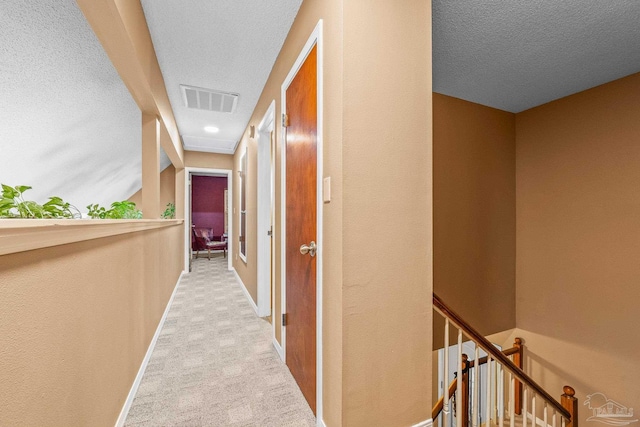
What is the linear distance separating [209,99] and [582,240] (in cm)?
420

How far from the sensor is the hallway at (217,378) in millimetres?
1504

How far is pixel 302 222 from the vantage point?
166cm

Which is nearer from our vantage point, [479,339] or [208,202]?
[479,339]

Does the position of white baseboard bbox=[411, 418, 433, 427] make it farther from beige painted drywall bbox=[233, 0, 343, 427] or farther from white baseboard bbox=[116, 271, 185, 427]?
white baseboard bbox=[116, 271, 185, 427]

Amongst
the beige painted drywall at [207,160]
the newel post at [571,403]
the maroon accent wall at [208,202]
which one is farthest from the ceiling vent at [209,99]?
the maroon accent wall at [208,202]

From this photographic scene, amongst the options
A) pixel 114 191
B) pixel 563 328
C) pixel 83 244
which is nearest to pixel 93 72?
pixel 83 244

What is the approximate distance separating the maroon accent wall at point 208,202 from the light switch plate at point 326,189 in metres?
7.43

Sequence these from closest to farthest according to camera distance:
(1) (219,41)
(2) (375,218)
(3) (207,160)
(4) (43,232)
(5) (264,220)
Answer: (4) (43,232) < (2) (375,218) < (1) (219,41) < (5) (264,220) < (3) (207,160)

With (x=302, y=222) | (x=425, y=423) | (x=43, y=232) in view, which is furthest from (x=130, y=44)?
(x=425, y=423)

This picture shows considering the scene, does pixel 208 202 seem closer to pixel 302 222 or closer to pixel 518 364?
pixel 302 222

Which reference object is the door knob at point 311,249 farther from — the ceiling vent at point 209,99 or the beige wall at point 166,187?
the beige wall at point 166,187

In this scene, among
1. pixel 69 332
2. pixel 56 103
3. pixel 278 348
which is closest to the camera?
pixel 69 332

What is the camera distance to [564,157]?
2777mm

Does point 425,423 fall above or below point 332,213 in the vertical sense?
below
